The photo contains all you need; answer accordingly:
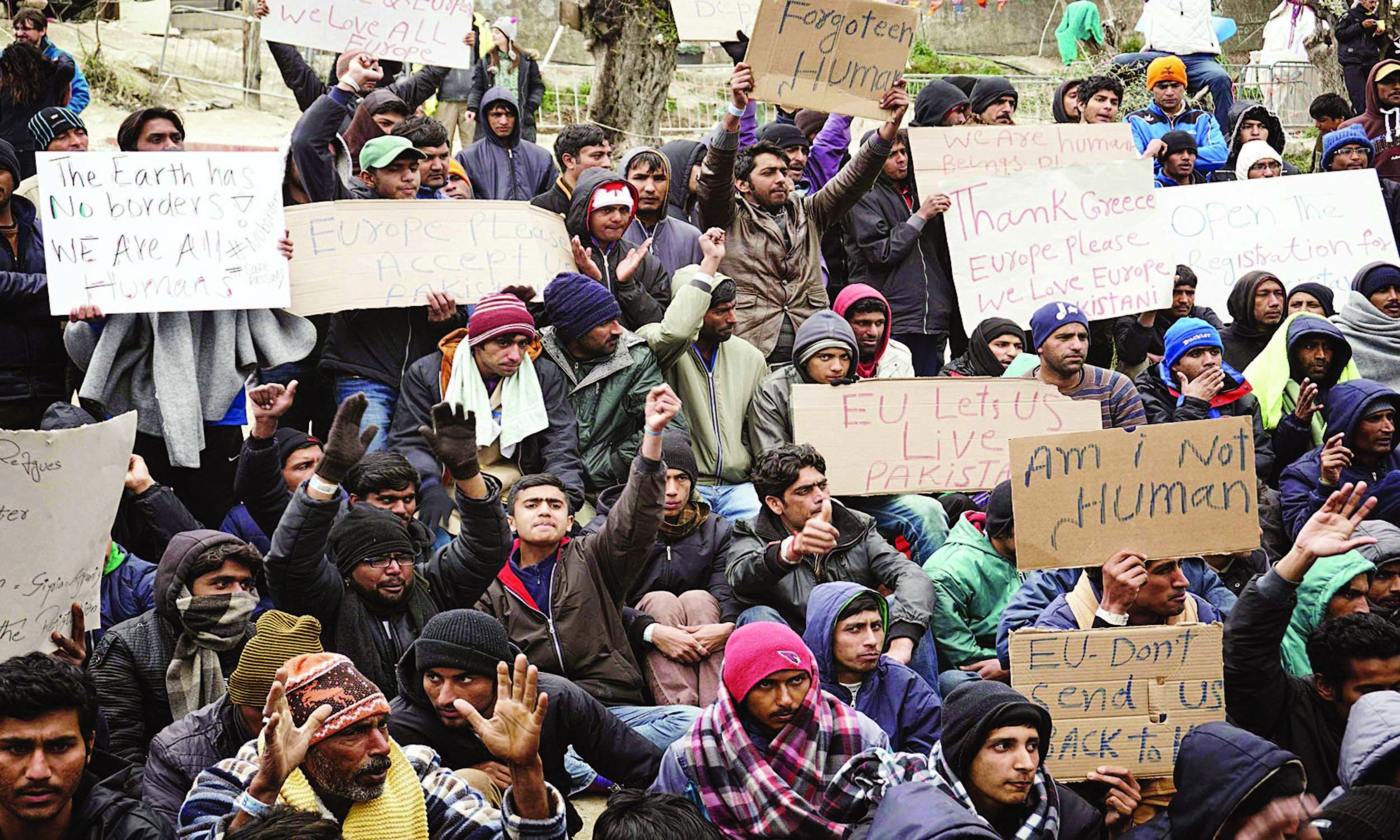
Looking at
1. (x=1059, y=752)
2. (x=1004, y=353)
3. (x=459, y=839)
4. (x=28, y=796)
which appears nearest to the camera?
(x=28, y=796)

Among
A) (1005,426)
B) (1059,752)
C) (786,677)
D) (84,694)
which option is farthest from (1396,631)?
(84,694)

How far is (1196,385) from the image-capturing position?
7.39m

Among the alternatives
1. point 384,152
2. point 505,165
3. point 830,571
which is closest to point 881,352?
point 830,571

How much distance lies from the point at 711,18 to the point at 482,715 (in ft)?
21.8

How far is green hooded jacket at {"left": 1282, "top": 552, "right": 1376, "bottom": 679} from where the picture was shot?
5.59 metres

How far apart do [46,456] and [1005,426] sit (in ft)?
14.0

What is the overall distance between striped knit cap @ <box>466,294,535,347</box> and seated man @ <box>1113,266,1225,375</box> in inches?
153

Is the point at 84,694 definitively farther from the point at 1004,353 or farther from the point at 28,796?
the point at 1004,353

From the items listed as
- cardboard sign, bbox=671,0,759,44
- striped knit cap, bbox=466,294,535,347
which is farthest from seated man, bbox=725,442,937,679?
cardboard sign, bbox=671,0,759,44

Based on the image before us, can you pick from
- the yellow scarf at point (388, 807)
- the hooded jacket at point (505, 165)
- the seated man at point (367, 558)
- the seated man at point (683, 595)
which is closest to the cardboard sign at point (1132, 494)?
the seated man at point (683, 595)

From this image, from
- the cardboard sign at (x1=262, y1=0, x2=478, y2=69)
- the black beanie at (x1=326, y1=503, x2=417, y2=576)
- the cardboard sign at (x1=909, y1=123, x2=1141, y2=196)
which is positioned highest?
the cardboard sign at (x1=262, y1=0, x2=478, y2=69)

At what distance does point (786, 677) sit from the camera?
14.7 feet

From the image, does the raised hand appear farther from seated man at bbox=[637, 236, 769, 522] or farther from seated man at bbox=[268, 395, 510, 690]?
seated man at bbox=[637, 236, 769, 522]

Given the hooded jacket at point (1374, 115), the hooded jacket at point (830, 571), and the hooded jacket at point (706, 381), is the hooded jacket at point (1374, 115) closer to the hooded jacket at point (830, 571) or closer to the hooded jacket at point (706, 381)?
the hooded jacket at point (706, 381)
